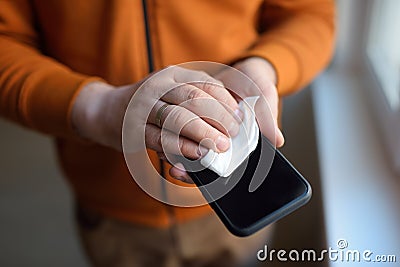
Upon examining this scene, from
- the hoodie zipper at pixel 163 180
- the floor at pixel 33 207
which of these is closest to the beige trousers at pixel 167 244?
the hoodie zipper at pixel 163 180

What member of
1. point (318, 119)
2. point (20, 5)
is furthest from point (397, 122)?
point (20, 5)

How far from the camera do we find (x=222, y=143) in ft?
0.84

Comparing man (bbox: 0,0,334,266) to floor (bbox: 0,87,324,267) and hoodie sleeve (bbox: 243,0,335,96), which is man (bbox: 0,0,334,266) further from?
floor (bbox: 0,87,324,267)

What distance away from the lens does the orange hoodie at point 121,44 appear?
1.19ft

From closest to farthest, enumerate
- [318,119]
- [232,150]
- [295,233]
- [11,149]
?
[232,150] → [295,233] → [318,119] → [11,149]

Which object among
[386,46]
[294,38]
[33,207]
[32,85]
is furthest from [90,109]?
[33,207]

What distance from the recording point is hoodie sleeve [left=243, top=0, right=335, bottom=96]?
1.21 ft

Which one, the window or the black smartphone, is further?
the window

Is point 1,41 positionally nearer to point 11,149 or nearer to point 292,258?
point 292,258

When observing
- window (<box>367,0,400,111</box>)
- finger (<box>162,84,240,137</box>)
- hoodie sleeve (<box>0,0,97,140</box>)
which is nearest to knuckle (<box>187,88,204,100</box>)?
finger (<box>162,84,240,137</box>)

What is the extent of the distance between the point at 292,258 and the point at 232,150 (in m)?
0.12

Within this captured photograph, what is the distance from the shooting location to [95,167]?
444mm

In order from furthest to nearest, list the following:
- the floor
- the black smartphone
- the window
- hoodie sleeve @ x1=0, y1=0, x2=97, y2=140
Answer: the floor → the window → hoodie sleeve @ x1=0, y1=0, x2=97, y2=140 → the black smartphone

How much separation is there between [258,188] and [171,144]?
1.9 inches
